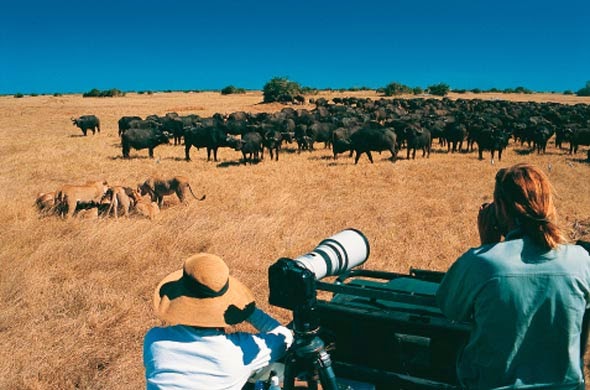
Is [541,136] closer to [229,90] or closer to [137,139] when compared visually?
[137,139]

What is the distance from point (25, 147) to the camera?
73.3 ft

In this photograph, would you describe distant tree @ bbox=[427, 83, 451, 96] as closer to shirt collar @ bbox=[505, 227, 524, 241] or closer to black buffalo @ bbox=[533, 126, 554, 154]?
black buffalo @ bbox=[533, 126, 554, 154]

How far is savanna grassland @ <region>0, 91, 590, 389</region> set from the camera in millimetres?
5160

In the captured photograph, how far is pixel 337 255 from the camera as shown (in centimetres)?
301

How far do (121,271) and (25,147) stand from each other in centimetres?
1894

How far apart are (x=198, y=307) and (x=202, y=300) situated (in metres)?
0.04

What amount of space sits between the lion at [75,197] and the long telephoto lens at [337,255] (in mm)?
8051

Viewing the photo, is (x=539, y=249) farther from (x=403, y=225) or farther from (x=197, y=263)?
(x=403, y=225)

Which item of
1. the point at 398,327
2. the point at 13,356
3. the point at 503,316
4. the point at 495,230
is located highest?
the point at 495,230

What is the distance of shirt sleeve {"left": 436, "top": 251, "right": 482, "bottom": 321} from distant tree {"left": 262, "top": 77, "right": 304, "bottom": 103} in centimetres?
5434

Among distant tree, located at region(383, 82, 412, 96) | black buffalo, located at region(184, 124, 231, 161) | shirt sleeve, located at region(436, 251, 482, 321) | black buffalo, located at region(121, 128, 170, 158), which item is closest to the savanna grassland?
black buffalo, located at region(121, 128, 170, 158)

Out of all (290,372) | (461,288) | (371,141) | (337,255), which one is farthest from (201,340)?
(371,141)

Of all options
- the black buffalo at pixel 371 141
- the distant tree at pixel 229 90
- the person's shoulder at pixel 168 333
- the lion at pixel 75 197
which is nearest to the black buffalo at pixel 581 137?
the black buffalo at pixel 371 141

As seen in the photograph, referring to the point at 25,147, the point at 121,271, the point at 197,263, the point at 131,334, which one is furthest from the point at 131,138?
the point at 197,263
